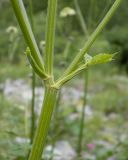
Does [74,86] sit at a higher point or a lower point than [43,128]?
lower

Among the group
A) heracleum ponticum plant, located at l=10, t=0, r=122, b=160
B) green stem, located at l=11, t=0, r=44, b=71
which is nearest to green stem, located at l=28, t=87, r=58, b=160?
heracleum ponticum plant, located at l=10, t=0, r=122, b=160

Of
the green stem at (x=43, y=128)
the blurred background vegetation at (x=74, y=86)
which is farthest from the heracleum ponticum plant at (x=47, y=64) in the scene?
the blurred background vegetation at (x=74, y=86)

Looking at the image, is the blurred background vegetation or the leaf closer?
the leaf

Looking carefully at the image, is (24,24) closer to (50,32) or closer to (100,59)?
(50,32)

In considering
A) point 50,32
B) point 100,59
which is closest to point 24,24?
point 50,32

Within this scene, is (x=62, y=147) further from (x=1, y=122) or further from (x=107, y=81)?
(x=107, y=81)

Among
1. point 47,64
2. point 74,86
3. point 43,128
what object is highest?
point 47,64

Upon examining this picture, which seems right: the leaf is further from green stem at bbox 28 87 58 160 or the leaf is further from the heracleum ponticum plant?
green stem at bbox 28 87 58 160

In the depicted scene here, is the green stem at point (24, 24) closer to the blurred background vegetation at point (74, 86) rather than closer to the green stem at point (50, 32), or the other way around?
the green stem at point (50, 32)

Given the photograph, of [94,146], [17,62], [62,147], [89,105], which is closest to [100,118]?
[89,105]
